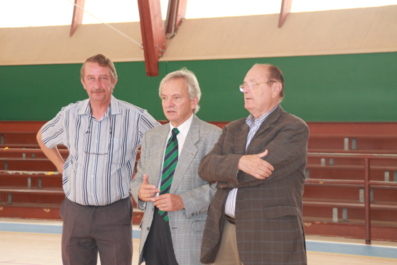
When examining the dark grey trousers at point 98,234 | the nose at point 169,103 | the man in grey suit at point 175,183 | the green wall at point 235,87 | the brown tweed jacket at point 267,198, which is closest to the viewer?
the brown tweed jacket at point 267,198

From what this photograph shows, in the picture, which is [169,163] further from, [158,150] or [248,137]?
[248,137]

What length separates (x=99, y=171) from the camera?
266 centimetres

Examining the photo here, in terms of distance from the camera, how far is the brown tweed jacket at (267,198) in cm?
215

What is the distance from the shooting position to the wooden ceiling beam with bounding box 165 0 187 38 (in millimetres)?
8875

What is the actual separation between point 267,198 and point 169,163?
512 millimetres

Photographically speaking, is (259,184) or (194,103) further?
(194,103)

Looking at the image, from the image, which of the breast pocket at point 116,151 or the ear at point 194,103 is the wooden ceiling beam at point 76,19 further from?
the ear at point 194,103

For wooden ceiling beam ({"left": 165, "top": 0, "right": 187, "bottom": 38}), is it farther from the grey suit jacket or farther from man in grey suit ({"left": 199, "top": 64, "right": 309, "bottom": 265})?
man in grey suit ({"left": 199, "top": 64, "right": 309, "bottom": 265})

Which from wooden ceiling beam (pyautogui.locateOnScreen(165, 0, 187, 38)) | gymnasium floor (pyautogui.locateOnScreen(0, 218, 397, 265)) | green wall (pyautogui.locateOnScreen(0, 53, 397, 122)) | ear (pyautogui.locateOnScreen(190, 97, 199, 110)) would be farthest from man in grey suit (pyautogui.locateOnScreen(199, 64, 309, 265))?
wooden ceiling beam (pyautogui.locateOnScreen(165, 0, 187, 38))

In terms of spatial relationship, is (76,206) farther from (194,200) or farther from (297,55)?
(297,55)

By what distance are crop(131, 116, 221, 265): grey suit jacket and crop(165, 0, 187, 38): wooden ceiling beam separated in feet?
21.4

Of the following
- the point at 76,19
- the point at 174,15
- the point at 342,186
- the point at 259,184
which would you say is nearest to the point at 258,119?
the point at 259,184

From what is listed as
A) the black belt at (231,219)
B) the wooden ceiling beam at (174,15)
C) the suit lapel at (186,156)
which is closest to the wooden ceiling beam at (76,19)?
the wooden ceiling beam at (174,15)

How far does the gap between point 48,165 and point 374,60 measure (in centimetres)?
504
